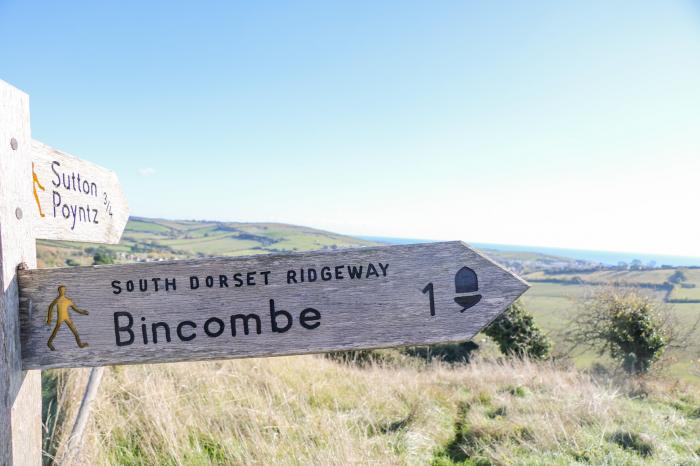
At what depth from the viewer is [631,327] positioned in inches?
495

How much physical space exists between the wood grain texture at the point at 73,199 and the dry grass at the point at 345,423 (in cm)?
138

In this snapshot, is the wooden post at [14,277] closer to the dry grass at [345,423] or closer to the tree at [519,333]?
the dry grass at [345,423]

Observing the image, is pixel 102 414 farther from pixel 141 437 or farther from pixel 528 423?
pixel 528 423

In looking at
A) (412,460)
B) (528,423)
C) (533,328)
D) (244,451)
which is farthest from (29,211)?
(533,328)

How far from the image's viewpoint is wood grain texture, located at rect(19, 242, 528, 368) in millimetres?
1483

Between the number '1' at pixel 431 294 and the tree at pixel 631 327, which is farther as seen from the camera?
the tree at pixel 631 327

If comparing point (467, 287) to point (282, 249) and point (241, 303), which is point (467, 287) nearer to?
point (241, 303)

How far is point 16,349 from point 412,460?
247 centimetres

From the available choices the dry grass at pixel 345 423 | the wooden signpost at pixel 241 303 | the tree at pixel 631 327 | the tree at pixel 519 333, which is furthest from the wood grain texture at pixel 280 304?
the tree at pixel 631 327

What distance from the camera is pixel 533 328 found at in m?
13.5

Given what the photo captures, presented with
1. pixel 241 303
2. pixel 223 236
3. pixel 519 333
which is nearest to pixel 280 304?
pixel 241 303

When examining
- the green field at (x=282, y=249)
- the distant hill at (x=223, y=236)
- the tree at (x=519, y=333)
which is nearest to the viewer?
the tree at (x=519, y=333)

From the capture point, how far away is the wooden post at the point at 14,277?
136 cm

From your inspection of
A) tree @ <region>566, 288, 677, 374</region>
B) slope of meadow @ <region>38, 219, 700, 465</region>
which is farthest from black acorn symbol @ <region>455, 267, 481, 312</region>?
tree @ <region>566, 288, 677, 374</region>
